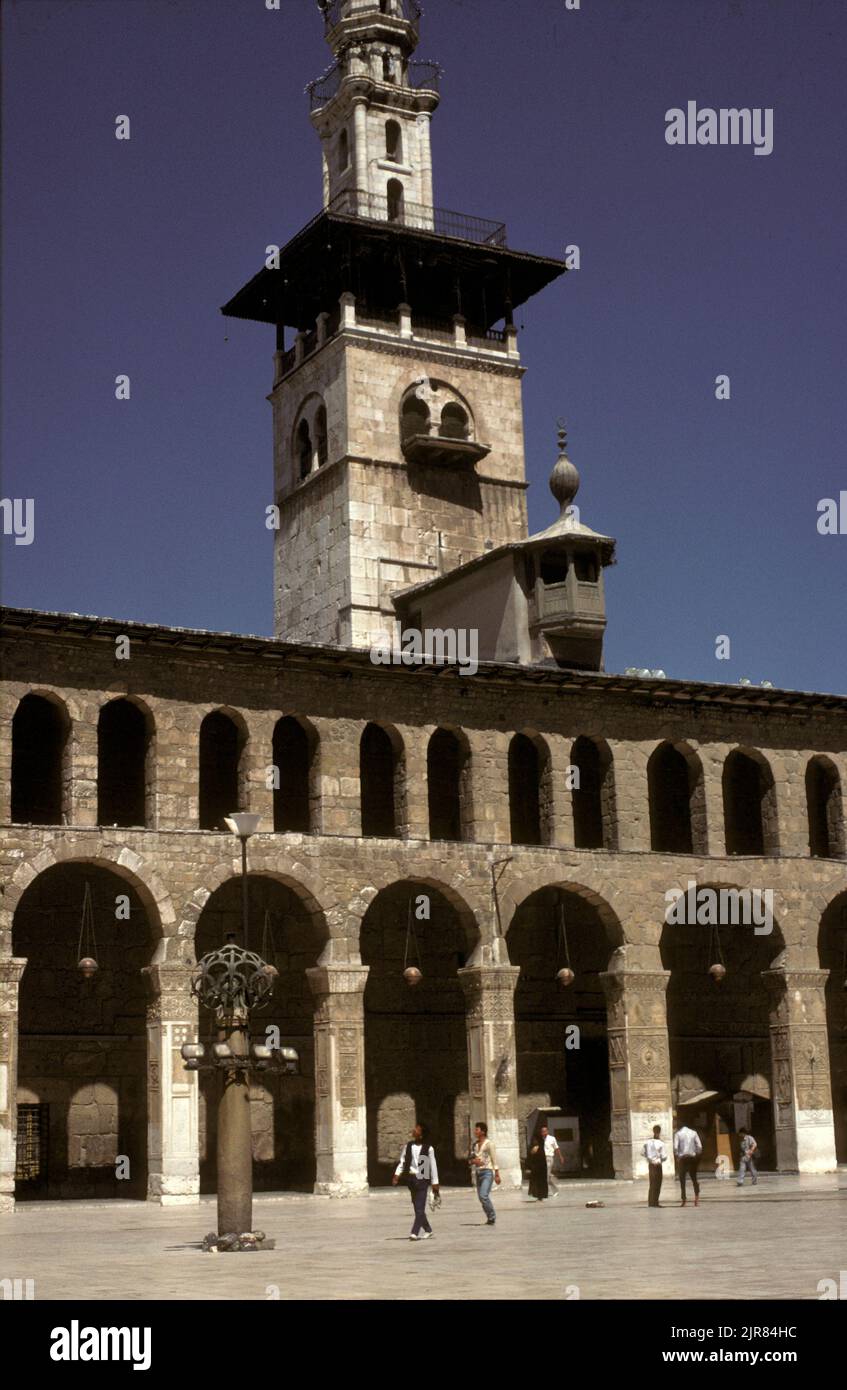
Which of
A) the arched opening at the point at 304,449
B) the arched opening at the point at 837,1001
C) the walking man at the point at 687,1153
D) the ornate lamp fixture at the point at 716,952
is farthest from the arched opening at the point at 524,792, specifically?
the arched opening at the point at 304,449

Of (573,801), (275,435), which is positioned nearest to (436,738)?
(573,801)

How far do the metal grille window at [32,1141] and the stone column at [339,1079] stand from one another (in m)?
5.81

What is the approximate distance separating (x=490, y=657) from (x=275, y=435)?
14.4 metres

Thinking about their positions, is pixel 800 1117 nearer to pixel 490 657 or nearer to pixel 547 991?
pixel 547 991

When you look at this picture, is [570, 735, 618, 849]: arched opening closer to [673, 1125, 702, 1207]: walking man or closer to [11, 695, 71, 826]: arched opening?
[673, 1125, 702, 1207]: walking man

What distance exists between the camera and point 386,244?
52.0 meters

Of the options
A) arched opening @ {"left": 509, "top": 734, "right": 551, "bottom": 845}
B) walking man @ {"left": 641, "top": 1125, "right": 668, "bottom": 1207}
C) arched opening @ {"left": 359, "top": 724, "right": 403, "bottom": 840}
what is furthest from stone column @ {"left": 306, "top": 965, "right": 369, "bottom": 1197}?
walking man @ {"left": 641, "top": 1125, "right": 668, "bottom": 1207}

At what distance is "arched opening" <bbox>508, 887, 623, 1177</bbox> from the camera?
4172cm

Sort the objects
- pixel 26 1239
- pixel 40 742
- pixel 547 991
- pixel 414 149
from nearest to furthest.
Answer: pixel 26 1239
pixel 40 742
pixel 547 991
pixel 414 149

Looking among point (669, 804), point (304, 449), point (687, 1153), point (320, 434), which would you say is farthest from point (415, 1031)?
point (304, 449)

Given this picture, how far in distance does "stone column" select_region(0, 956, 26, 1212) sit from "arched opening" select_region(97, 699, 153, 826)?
582 centimetres
